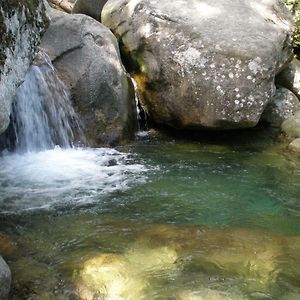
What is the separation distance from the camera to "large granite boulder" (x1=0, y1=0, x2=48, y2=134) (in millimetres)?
3678

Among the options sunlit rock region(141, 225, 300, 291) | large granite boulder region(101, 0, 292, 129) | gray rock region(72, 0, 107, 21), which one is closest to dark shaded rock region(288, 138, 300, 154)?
large granite boulder region(101, 0, 292, 129)

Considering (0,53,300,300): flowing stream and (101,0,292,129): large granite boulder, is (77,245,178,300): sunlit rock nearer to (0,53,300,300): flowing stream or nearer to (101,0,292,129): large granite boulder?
(0,53,300,300): flowing stream

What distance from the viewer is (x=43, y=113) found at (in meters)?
6.82

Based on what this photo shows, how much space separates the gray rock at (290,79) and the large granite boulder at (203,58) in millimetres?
1083

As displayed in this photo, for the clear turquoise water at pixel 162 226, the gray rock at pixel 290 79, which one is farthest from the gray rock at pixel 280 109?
the clear turquoise water at pixel 162 226

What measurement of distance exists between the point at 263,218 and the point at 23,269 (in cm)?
254

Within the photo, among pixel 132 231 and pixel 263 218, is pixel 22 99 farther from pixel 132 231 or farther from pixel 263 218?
pixel 263 218

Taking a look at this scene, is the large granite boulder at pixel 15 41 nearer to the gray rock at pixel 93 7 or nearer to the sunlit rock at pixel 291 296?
the sunlit rock at pixel 291 296

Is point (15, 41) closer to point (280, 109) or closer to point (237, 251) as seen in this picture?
point (237, 251)

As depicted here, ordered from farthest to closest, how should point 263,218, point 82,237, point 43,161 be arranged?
1. point 43,161
2. point 263,218
3. point 82,237

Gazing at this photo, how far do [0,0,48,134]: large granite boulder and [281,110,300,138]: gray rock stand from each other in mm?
4889

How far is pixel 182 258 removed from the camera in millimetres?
3879

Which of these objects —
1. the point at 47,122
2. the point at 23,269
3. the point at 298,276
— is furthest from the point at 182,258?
the point at 47,122

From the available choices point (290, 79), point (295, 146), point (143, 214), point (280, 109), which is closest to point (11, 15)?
point (143, 214)
